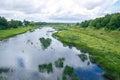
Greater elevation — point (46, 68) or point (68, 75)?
point (68, 75)

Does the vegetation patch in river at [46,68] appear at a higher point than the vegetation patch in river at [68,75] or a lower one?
lower

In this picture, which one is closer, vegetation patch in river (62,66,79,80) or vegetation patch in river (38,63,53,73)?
vegetation patch in river (62,66,79,80)

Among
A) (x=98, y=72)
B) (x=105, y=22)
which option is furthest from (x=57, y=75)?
(x=105, y=22)

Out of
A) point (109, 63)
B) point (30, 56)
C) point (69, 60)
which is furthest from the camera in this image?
point (30, 56)

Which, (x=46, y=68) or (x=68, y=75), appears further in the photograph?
(x=46, y=68)

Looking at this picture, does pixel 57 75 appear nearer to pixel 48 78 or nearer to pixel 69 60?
pixel 48 78

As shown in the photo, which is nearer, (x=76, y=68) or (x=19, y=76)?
(x=19, y=76)

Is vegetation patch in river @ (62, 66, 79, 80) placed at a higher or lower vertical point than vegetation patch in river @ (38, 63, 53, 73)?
higher

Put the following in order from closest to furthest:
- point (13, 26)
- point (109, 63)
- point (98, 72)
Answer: point (98, 72)
point (109, 63)
point (13, 26)

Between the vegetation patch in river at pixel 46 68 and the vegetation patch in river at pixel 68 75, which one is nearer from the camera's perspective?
the vegetation patch in river at pixel 68 75
